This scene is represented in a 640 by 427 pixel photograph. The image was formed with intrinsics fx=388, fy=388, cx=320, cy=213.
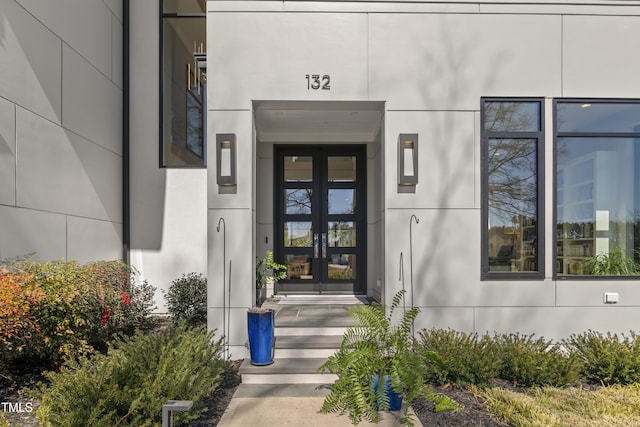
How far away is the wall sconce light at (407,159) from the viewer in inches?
202

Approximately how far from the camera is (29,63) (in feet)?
16.1

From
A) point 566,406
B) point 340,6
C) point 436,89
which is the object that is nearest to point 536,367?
point 566,406

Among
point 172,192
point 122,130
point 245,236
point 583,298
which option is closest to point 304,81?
point 245,236

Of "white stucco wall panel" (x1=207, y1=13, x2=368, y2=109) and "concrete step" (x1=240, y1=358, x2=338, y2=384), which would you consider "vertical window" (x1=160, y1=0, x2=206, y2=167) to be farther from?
"concrete step" (x1=240, y1=358, x2=338, y2=384)

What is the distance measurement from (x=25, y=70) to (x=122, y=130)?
227 cm

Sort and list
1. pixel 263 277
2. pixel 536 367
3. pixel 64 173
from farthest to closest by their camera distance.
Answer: pixel 263 277, pixel 64 173, pixel 536 367

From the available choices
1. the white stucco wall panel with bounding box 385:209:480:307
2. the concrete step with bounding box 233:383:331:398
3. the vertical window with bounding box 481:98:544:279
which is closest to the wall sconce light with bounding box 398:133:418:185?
the white stucco wall panel with bounding box 385:209:480:307

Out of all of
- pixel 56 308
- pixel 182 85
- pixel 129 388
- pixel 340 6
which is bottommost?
pixel 129 388

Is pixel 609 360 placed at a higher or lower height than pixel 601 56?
lower

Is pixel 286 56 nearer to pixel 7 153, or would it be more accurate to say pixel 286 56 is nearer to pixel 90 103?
pixel 90 103

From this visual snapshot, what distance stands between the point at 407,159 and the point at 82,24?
210 inches

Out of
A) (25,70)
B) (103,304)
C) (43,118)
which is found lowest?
(103,304)

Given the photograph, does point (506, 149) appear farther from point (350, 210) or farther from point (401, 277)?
point (350, 210)

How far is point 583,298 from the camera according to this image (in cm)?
515
